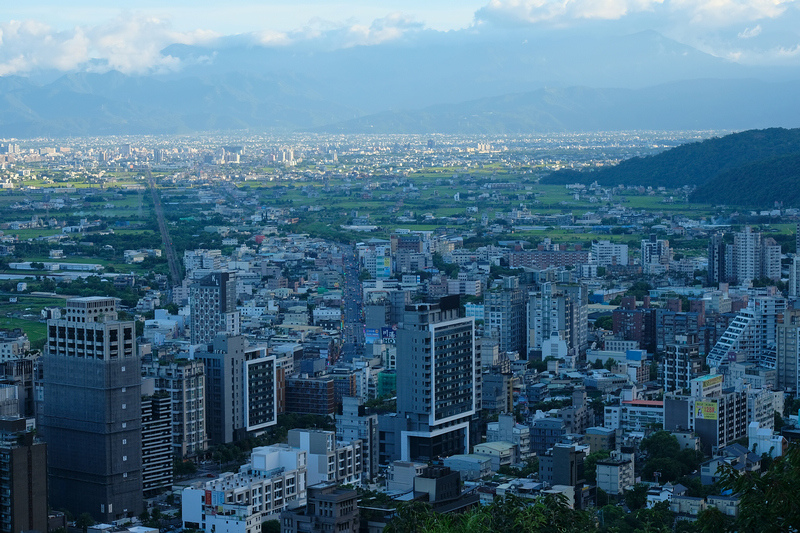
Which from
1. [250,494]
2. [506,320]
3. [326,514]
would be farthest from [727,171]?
[326,514]

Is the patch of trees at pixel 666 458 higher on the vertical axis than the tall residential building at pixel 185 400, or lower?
lower

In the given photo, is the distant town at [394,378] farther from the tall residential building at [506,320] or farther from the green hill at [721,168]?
the green hill at [721,168]

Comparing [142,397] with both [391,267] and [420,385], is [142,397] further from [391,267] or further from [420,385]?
[391,267]

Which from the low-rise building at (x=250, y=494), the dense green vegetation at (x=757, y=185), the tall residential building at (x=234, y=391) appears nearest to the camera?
the low-rise building at (x=250, y=494)

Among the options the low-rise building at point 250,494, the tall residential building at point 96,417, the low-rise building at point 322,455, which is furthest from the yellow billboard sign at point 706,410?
the tall residential building at point 96,417

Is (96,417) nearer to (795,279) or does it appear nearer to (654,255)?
(795,279)

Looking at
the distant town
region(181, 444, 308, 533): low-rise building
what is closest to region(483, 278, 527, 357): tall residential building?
the distant town
